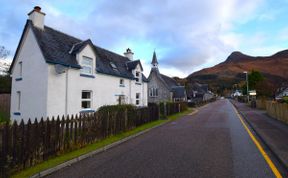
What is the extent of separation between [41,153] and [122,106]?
23.7ft

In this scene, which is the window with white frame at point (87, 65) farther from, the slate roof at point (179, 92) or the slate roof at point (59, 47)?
the slate roof at point (179, 92)

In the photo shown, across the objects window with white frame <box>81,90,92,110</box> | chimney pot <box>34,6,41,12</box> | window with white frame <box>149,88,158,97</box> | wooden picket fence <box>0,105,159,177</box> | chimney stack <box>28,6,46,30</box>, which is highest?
chimney pot <box>34,6,41,12</box>

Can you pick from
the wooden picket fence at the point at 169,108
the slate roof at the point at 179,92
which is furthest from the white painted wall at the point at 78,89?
the slate roof at the point at 179,92

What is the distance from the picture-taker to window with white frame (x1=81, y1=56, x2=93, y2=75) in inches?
601

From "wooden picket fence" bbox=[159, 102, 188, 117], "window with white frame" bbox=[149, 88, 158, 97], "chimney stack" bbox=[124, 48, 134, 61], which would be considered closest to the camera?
"wooden picket fence" bbox=[159, 102, 188, 117]

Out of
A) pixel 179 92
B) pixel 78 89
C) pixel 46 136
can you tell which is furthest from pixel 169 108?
pixel 179 92

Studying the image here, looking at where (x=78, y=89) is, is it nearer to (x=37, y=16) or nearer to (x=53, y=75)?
(x=53, y=75)

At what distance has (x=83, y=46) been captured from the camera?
1530 cm

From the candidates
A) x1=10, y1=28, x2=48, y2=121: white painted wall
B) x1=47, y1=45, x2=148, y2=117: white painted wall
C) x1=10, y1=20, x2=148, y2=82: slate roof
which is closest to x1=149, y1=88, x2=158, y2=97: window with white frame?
x1=47, y1=45, x2=148, y2=117: white painted wall

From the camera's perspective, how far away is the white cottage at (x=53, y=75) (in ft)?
41.0

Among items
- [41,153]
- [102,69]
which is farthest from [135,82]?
[41,153]

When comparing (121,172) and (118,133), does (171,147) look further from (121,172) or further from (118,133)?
(118,133)

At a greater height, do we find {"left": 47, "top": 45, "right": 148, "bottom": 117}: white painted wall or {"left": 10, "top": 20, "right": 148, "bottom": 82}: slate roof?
{"left": 10, "top": 20, "right": 148, "bottom": 82}: slate roof

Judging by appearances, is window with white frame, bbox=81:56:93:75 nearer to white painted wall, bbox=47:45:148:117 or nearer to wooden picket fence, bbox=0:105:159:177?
white painted wall, bbox=47:45:148:117
